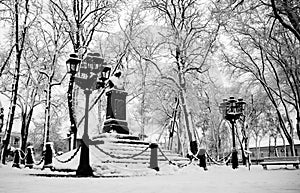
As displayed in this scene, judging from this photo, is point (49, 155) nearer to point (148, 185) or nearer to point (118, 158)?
point (118, 158)

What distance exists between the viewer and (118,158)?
441 inches

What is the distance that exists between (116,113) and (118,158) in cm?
594

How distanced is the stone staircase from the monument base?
2.42ft

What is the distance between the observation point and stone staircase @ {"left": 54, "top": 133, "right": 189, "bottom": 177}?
36.8 feet

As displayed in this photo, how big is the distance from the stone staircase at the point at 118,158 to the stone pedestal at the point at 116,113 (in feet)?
2.69

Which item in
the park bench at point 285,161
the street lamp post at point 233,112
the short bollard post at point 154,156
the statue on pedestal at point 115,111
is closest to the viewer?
the short bollard post at point 154,156

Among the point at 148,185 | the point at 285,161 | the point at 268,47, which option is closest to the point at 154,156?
the point at 148,185

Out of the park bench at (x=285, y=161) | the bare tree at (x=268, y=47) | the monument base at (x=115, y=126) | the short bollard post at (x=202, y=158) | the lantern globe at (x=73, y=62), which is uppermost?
the bare tree at (x=268, y=47)

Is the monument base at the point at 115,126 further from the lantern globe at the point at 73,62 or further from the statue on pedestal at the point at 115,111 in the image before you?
the lantern globe at the point at 73,62

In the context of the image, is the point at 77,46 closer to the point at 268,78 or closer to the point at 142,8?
the point at 142,8

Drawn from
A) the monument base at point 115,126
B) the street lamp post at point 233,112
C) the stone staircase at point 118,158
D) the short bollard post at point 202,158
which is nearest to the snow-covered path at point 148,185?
the stone staircase at point 118,158

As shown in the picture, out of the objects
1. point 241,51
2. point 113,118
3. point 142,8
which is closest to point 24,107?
point 113,118

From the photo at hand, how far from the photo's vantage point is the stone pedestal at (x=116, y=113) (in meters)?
16.6

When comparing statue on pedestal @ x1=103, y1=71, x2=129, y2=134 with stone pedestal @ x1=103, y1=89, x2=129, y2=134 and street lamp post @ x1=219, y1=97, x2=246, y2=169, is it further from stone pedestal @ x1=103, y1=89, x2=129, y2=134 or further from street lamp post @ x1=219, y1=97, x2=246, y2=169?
street lamp post @ x1=219, y1=97, x2=246, y2=169
